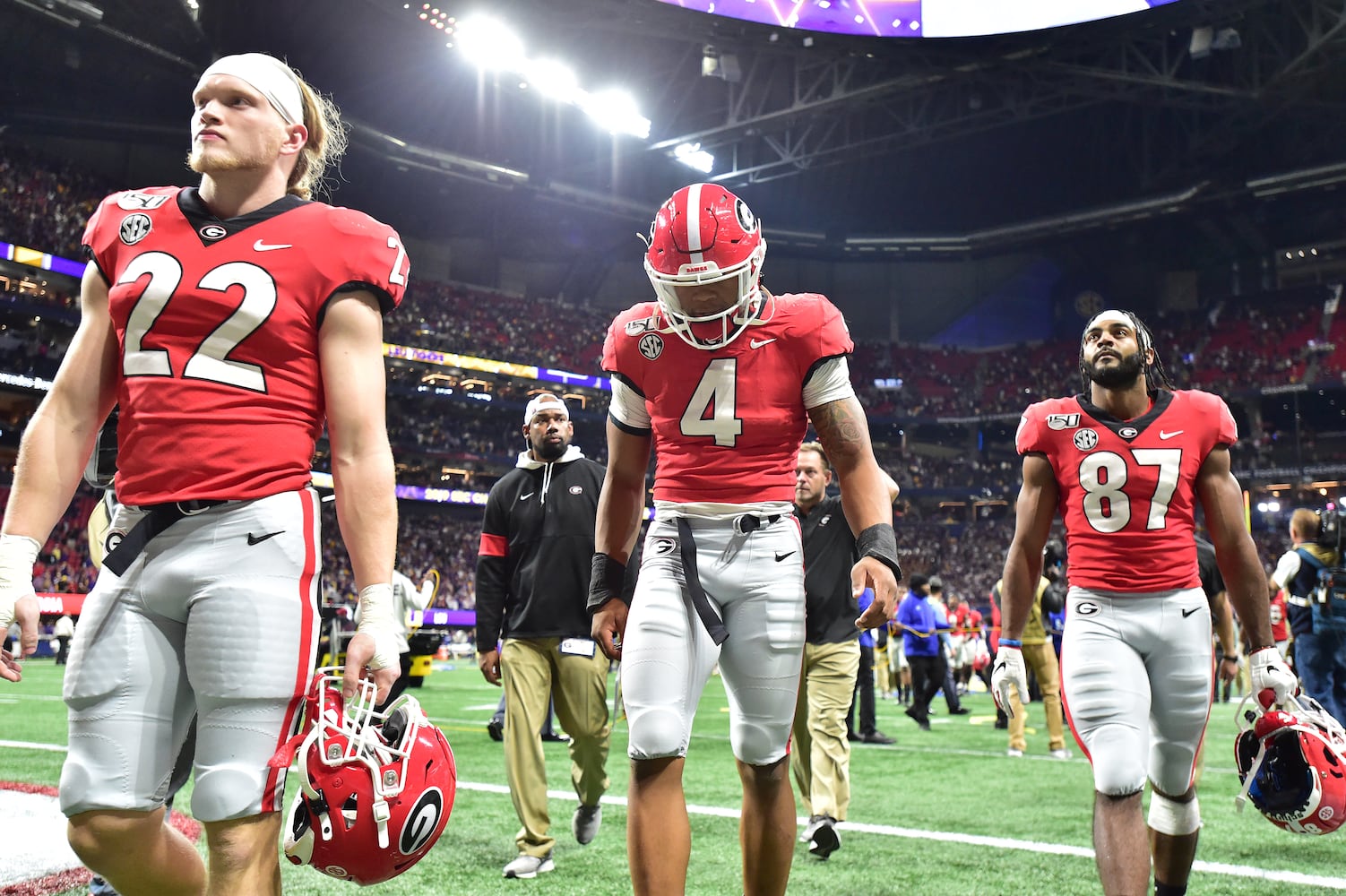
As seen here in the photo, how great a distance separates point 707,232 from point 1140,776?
2287 mm

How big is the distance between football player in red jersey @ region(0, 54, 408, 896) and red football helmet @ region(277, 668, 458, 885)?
0.08m

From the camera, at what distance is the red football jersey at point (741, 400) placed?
3250 mm

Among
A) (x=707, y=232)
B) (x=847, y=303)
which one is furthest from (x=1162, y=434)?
(x=847, y=303)

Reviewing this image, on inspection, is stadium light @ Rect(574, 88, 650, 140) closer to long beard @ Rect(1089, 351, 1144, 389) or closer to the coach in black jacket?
the coach in black jacket

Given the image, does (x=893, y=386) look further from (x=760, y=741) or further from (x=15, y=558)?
(x=15, y=558)

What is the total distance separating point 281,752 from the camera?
211 cm

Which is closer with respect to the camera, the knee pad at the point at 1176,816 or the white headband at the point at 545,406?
the knee pad at the point at 1176,816

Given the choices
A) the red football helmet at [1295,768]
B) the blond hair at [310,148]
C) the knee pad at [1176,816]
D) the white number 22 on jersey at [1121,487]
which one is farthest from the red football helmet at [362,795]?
the red football helmet at [1295,768]

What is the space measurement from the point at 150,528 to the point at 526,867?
2.91 metres

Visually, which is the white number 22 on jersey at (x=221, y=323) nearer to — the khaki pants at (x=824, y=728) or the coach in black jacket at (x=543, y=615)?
the coach in black jacket at (x=543, y=615)

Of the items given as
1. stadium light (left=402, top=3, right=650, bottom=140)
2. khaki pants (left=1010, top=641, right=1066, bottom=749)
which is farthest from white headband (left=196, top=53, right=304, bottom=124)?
stadium light (left=402, top=3, right=650, bottom=140)

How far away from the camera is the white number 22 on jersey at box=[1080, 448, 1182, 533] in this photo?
3.96 metres

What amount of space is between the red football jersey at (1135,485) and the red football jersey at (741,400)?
1.09m

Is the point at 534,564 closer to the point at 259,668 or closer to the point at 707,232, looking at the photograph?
the point at 707,232
